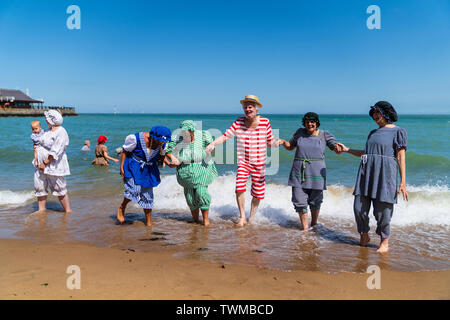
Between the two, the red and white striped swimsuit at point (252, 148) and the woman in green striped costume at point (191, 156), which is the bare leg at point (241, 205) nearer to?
the red and white striped swimsuit at point (252, 148)

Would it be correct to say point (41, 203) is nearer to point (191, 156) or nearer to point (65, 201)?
point (65, 201)

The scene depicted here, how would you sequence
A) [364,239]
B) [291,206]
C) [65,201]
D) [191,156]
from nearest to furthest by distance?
1. [364,239]
2. [191,156]
3. [65,201]
4. [291,206]

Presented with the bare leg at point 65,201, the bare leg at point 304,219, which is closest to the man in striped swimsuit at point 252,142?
the bare leg at point 304,219

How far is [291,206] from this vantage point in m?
7.13

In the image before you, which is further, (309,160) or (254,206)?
(254,206)

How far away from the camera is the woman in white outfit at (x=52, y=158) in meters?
5.65

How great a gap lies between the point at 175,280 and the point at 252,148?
8.85 ft

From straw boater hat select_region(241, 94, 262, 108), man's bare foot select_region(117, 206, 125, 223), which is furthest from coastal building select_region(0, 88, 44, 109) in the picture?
Answer: straw boater hat select_region(241, 94, 262, 108)

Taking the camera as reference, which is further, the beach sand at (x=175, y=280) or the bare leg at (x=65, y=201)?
the bare leg at (x=65, y=201)

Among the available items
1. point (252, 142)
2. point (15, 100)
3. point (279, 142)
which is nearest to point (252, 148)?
point (252, 142)

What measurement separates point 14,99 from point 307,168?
7592 centimetres

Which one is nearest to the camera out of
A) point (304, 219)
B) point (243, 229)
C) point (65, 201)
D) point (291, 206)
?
point (304, 219)

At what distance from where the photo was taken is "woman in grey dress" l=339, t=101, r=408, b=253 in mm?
4055

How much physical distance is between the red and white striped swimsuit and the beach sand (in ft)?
6.38
